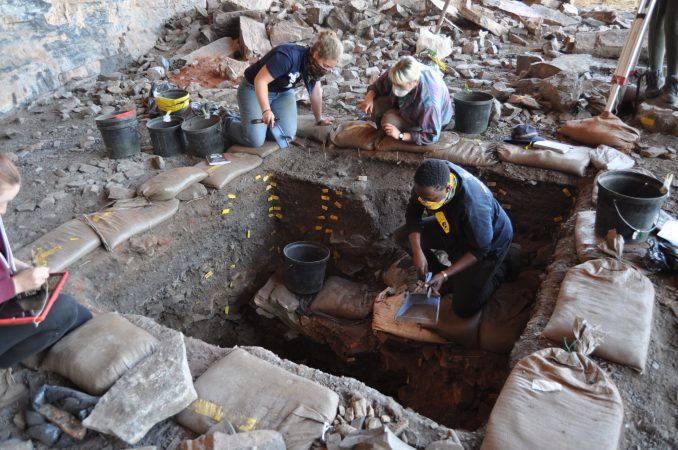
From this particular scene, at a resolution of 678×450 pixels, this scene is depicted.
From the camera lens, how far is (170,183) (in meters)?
3.91

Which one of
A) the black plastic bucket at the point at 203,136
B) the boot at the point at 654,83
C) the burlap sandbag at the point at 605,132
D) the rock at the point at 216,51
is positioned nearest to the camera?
the burlap sandbag at the point at 605,132

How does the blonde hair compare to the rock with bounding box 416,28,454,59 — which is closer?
the blonde hair

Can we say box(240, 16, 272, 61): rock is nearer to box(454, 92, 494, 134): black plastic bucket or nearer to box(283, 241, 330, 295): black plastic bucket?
box(454, 92, 494, 134): black plastic bucket

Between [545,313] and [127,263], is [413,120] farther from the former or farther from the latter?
[127,263]

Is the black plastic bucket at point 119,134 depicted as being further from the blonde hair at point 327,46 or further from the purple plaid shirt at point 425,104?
the purple plaid shirt at point 425,104

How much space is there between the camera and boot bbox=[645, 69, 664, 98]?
4.88m

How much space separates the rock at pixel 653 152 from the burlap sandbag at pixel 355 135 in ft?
7.97

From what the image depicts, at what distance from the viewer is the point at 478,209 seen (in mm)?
3000

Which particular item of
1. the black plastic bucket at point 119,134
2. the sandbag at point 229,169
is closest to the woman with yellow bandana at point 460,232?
the sandbag at point 229,169

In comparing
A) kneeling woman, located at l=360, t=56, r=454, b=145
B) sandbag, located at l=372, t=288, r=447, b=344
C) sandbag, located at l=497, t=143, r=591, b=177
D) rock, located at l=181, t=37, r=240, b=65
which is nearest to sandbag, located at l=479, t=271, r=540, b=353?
sandbag, located at l=372, t=288, r=447, b=344

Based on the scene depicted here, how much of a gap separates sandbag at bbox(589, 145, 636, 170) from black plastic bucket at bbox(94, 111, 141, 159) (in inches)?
165

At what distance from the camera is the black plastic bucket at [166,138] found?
178 inches

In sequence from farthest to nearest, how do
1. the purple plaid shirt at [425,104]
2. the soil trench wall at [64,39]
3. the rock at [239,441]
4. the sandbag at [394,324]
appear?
the soil trench wall at [64,39]
the purple plaid shirt at [425,104]
the sandbag at [394,324]
the rock at [239,441]

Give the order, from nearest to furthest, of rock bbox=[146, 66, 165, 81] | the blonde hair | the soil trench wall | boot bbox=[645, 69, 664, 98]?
the blonde hair
boot bbox=[645, 69, 664, 98]
the soil trench wall
rock bbox=[146, 66, 165, 81]
